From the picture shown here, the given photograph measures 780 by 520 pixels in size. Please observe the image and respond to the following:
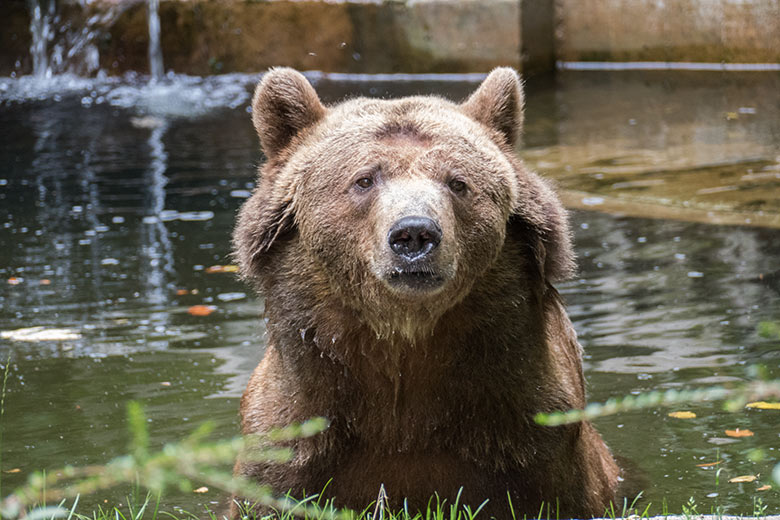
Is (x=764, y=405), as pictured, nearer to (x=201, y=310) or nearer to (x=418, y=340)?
(x=418, y=340)

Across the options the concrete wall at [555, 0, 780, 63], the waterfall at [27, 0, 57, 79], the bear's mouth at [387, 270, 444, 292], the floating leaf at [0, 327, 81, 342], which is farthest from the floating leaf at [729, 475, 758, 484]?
the waterfall at [27, 0, 57, 79]

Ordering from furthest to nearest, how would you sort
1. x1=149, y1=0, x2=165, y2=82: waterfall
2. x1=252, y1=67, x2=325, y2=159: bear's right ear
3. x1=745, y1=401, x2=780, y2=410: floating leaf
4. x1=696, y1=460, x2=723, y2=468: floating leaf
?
x1=149, y1=0, x2=165, y2=82: waterfall
x1=745, y1=401, x2=780, y2=410: floating leaf
x1=696, y1=460, x2=723, y2=468: floating leaf
x1=252, y1=67, x2=325, y2=159: bear's right ear

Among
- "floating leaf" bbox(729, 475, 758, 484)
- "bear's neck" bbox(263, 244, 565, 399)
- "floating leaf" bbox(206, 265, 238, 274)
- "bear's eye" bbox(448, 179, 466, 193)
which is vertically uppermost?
"bear's eye" bbox(448, 179, 466, 193)

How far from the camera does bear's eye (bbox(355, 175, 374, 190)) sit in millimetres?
4496

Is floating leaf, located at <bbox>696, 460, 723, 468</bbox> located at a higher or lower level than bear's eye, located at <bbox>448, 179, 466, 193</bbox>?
lower

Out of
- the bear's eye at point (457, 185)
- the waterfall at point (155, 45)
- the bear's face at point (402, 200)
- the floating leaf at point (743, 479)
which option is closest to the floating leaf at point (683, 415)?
the floating leaf at point (743, 479)

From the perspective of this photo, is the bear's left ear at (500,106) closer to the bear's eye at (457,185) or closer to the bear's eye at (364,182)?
the bear's eye at (457,185)

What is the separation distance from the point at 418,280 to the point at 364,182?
1.95 feet

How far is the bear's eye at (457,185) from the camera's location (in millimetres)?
4488

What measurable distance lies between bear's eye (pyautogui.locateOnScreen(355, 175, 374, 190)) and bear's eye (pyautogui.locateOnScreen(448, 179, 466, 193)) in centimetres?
31

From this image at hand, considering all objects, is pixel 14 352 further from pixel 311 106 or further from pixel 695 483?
pixel 695 483

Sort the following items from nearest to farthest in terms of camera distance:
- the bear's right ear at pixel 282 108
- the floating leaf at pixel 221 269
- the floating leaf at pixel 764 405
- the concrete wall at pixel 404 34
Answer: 1. the bear's right ear at pixel 282 108
2. the floating leaf at pixel 764 405
3. the floating leaf at pixel 221 269
4. the concrete wall at pixel 404 34

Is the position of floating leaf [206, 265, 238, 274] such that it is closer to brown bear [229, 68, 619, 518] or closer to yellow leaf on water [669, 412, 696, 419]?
yellow leaf on water [669, 412, 696, 419]

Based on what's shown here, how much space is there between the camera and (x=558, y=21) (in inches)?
731
